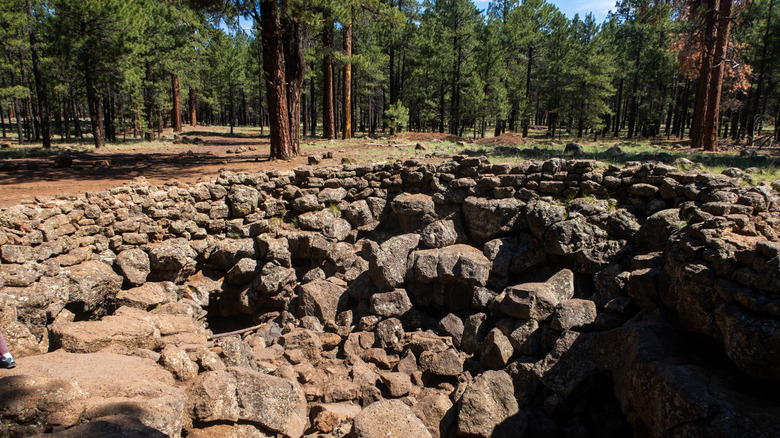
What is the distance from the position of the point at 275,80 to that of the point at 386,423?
9.31 m

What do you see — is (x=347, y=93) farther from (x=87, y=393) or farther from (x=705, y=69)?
(x=87, y=393)

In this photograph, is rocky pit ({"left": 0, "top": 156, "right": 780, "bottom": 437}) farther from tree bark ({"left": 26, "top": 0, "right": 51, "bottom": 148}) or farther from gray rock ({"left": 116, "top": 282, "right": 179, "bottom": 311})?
tree bark ({"left": 26, "top": 0, "right": 51, "bottom": 148})

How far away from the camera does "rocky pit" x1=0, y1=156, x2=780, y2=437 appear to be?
3.88 meters

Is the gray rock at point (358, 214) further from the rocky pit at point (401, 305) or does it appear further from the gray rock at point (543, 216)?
the gray rock at point (543, 216)

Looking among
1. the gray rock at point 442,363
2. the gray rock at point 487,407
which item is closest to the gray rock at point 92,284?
the gray rock at point 442,363

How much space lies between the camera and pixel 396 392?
577cm

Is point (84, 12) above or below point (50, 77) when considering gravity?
above

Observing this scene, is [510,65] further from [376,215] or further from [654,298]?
[654,298]

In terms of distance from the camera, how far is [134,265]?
709 cm

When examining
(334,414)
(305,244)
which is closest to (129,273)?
(305,244)

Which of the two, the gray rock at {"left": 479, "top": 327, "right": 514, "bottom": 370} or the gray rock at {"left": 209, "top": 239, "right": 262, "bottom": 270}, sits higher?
the gray rock at {"left": 209, "top": 239, "right": 262, "bottom": 270}

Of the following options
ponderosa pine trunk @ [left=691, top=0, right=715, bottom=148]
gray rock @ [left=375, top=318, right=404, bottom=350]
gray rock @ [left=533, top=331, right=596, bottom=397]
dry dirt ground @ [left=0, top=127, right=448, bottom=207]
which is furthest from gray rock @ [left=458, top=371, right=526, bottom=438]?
ponderosa pine trunk @ [left=691, top=0, right=715, bottom=148]

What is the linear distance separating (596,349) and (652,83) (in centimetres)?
3821

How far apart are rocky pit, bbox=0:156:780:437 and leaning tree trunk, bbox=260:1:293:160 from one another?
2.04 m
